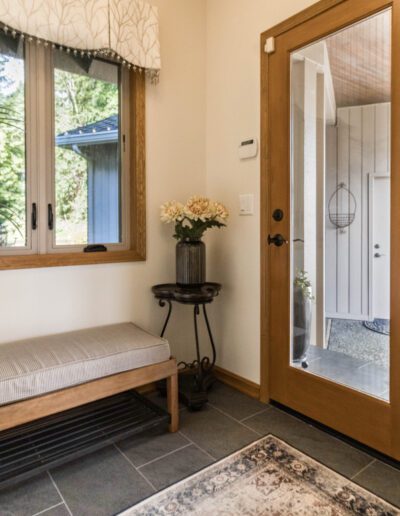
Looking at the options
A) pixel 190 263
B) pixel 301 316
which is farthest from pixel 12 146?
pixel 301 316

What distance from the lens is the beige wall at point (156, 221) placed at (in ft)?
6.91

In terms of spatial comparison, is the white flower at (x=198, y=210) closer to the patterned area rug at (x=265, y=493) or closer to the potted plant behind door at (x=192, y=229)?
the potted plant behind door at (x=192, y=229)

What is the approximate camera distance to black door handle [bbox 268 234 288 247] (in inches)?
86.8

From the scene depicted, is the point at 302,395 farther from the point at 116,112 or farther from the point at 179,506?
the point at 116,112

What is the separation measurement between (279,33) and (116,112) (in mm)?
1098

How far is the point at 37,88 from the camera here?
2.10 metres

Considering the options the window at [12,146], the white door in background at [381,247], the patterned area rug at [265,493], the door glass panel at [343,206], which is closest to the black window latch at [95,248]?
the window at [12,146]

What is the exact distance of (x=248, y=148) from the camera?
240 cm

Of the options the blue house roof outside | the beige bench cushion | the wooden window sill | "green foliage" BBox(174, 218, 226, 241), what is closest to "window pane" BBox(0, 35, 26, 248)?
the wooden window sill

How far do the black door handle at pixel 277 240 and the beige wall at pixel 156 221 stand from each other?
729 mm

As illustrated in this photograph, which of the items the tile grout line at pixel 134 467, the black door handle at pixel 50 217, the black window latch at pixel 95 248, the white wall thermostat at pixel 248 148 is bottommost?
the tile grout line at pixel 134 467

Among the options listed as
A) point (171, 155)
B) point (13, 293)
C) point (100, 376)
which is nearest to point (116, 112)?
point (171, 155)

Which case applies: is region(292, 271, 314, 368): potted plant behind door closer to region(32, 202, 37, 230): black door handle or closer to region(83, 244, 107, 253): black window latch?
region(83, 244, 107, 253): black window latch

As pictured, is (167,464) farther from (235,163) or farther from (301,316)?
(235,163)
